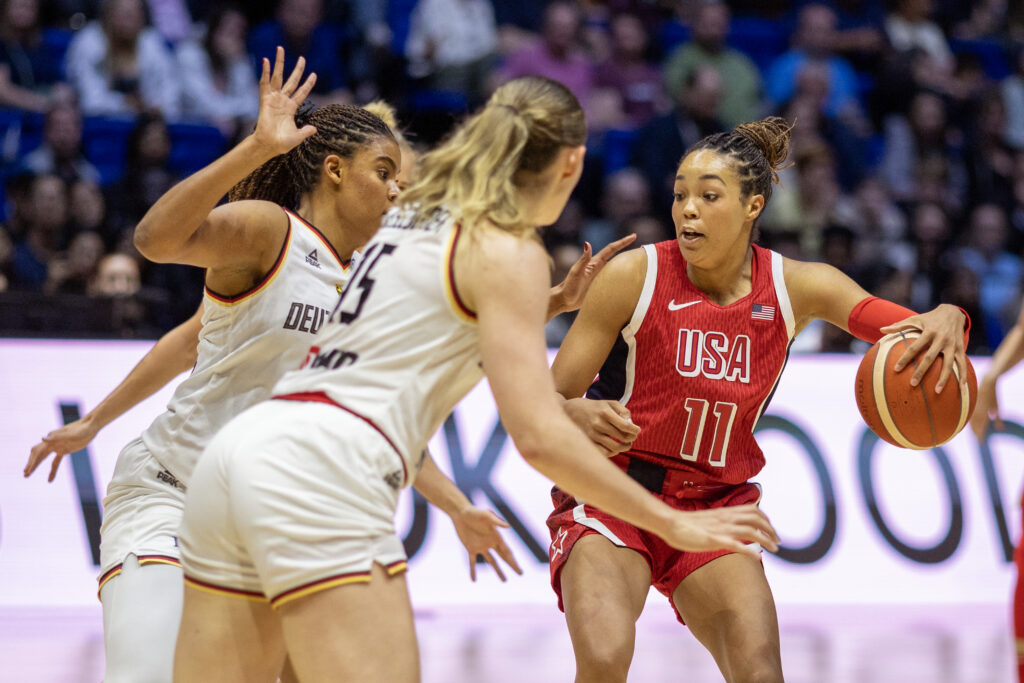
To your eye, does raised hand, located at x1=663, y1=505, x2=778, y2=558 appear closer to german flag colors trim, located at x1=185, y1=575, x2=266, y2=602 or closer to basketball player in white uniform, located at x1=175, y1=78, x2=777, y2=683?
basketball player in white uniform, located at x1=175, y1=78, x2=777, y2=683

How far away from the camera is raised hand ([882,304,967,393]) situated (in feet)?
11.5

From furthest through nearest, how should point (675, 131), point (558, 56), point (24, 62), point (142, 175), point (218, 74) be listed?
point (558, 56) → point (675, 131) → point (218, 74) → point (24, 62) → point (142, 175)

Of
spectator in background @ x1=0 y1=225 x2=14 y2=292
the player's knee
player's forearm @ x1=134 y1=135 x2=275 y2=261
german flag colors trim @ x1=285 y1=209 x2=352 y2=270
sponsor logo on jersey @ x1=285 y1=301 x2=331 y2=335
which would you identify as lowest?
the player's knee

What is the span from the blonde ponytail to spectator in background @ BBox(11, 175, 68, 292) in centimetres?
589

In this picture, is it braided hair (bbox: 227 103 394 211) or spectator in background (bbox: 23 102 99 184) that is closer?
braided hair (bbox: 227 103 394 211)

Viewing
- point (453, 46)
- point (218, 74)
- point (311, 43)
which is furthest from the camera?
point (453, 46)

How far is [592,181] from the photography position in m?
9.72

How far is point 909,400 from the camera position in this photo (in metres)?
3.57

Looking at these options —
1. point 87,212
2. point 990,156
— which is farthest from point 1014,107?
point 87,212

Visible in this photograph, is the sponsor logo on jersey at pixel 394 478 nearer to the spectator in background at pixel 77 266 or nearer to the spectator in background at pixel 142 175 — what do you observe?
the spectator in background at pixel 77 266

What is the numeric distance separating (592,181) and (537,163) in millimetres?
7159

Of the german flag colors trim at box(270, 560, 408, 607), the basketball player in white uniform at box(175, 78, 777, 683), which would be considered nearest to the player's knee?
the basketball player in white uniform at box(175, 78, 777, 683)

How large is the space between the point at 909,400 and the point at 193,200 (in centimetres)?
212

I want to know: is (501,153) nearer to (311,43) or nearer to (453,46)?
(311,43)
